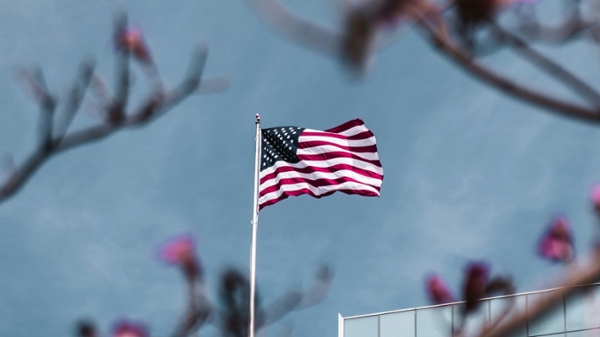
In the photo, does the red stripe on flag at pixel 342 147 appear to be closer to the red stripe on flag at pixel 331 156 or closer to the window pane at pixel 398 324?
the red stripe on flag at pixel 331 156

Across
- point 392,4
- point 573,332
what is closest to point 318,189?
point 392,4

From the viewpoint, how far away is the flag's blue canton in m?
11.7

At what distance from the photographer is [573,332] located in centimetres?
2402

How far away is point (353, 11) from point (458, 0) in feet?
0.93

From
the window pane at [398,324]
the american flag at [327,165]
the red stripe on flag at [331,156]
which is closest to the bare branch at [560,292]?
the american flag at [327,165]

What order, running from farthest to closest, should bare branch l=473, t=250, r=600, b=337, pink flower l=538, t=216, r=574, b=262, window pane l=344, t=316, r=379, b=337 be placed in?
window pane l=344, t=316, r=379, b=337
pink flower l=538, t=216, r=574, b=262
bare branch l=473, t=250, r=600, b=337

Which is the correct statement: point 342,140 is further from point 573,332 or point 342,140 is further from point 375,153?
point 573,332

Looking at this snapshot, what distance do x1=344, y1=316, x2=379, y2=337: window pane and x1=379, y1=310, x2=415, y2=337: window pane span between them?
26cm

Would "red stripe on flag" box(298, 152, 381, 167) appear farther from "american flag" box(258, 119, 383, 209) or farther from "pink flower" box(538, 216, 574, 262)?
"pink flower" box(538, 216, 574, 262)

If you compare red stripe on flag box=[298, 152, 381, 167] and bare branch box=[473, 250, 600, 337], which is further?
red stripe on flag box=[298, 152, 381, 167]

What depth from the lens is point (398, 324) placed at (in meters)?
26.9

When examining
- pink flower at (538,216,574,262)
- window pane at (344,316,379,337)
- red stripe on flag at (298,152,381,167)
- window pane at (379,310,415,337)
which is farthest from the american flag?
window pane at (344,316,379,337)

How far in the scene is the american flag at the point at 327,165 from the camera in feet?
36.4

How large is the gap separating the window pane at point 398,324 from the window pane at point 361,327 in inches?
10.0
